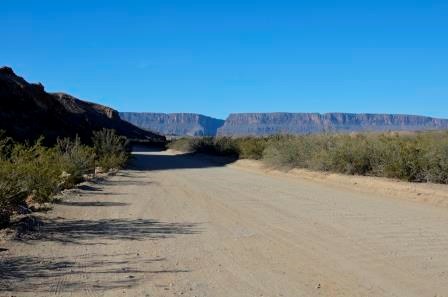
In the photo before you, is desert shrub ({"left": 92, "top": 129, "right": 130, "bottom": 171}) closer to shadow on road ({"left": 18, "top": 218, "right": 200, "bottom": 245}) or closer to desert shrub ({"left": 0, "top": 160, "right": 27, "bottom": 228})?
desert shrub ({"left": 0, "top": 160, "right": 27, "bottom": 228})

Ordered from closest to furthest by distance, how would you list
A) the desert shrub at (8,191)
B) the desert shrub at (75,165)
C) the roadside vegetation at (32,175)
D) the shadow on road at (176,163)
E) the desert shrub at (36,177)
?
Result: 1. the desert shrub at (8,191)
2. the roadside vegetation at (32,175)
3. the desert shrub at (36,177)
4. the desert shrub at (75,165)
5. the shadow on road at (176,163)

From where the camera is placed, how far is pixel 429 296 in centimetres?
700

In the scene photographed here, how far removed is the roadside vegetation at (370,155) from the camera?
19.6 meters

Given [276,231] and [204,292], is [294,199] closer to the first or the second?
[276,231]

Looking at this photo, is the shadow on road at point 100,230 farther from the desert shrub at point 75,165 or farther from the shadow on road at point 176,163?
the shadow on road at point 176,163

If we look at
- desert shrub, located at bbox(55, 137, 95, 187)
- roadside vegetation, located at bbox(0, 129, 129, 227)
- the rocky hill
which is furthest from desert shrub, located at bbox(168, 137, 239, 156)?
roadside vegetation, located at bbox(0, 129, 129, 227)

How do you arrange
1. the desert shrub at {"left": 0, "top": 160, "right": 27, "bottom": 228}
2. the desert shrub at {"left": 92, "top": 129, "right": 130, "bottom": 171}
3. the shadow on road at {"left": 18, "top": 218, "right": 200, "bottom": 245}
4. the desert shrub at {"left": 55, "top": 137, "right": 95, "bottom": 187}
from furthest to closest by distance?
the desert shrub at {"left": 92, "top": 129, "right": 130, "bottom": 171} → the desert shrub at {"left": 55, "top": 137, "right": 95, "bottom": 187} → the desert shrub at {"left": 0, "top": 160, "right": 27, "bottom": 228} → the shadow on road at {"left": 18, "top": 218, "right": 200, "bottom": 245}

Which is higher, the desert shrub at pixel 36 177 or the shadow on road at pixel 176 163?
the desert shrub at pixel 36 177

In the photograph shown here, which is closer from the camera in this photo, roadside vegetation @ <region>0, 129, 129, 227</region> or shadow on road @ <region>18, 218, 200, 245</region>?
shadow on road @ <region>18, 218, 200, 245</region>

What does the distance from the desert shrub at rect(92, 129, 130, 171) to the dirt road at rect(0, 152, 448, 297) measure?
14.3 metres

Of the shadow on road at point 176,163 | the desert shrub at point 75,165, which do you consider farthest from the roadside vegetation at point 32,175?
the shadow on road at point 176,163

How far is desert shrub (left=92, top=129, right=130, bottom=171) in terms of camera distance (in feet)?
100

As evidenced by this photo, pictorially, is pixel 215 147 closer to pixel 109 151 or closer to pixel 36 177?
pixel 109 151

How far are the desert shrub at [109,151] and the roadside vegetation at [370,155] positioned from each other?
8.51 m
